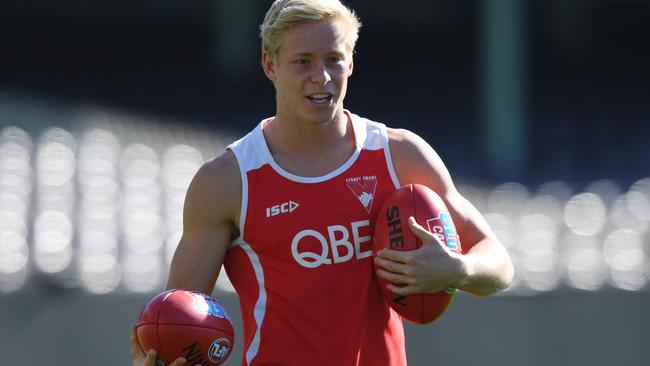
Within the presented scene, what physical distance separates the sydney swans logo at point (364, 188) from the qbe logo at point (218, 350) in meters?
0.58

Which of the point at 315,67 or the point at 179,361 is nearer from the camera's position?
the point at 179,361

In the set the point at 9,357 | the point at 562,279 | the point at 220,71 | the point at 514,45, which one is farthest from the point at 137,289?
the point at 220,71

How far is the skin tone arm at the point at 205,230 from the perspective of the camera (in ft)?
12.3

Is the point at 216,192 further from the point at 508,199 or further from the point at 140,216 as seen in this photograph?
the point at 508,199

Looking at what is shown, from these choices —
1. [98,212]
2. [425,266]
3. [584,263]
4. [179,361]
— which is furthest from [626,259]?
[179,361]

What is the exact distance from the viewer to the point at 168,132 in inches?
Result: 541

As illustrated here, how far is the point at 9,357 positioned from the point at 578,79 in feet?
35.9

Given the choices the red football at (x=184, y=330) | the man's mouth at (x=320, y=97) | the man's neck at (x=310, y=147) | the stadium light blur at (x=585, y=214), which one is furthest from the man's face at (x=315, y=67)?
the stadium light blur at (x=585, y=214)

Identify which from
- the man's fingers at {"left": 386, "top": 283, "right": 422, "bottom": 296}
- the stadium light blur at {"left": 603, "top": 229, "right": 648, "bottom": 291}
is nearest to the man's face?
the man's fingers at {"left": 386, "top": 283, "right": 422, "bottom": 296}

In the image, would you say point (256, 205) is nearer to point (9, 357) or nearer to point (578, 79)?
point (9, 357)

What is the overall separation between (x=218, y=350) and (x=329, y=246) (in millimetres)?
443

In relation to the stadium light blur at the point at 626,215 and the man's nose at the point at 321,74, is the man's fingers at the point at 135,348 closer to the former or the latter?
the man's nose at the point at 321,74

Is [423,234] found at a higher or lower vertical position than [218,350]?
higher

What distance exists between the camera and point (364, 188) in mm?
3803
